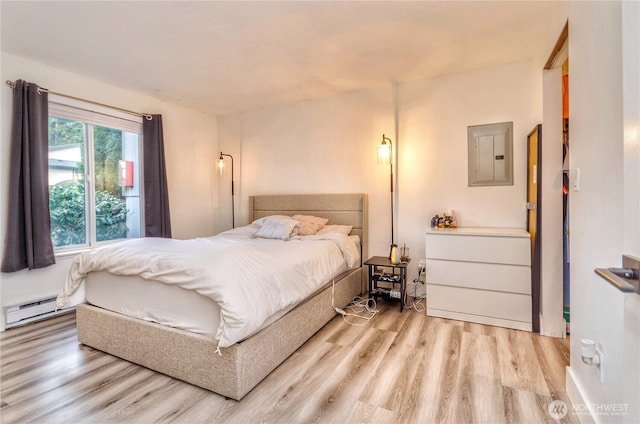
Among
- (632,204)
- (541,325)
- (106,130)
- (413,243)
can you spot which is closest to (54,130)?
(106,130)

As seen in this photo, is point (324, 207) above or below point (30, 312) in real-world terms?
above

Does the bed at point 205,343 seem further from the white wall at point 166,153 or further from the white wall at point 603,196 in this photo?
the white wall at point 603,196

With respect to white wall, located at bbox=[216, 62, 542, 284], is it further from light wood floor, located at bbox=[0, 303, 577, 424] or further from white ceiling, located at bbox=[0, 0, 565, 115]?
light wood floor, located at bbox=[0, 303, 577, 424]

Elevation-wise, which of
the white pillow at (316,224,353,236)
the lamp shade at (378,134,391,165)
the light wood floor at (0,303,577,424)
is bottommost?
the light wood floor at (0,303,577,424)

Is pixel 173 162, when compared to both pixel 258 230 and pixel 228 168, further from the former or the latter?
pixel 258 230

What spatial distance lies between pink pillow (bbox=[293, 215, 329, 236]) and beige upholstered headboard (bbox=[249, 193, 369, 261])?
0.17 m

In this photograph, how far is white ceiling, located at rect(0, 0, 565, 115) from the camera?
2.06 meters

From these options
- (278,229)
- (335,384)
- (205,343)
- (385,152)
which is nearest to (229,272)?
(205,343)

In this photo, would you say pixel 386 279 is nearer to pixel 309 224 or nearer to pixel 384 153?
pixel 309 224

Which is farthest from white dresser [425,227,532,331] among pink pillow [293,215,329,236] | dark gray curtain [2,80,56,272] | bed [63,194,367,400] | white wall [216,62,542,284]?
dark gray curtain [2,80,56,272]

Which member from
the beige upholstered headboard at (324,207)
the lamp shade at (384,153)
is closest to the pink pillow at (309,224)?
the beige upholstered headboard at (324,207)

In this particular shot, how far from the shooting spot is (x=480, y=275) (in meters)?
2.63

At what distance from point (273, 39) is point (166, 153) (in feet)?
7.72

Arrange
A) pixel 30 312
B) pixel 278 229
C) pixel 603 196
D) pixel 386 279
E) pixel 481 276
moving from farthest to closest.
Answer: pixel 278 229
pixel 386 279
pixel 30 312
pixel 481 276
pixel 603 196
